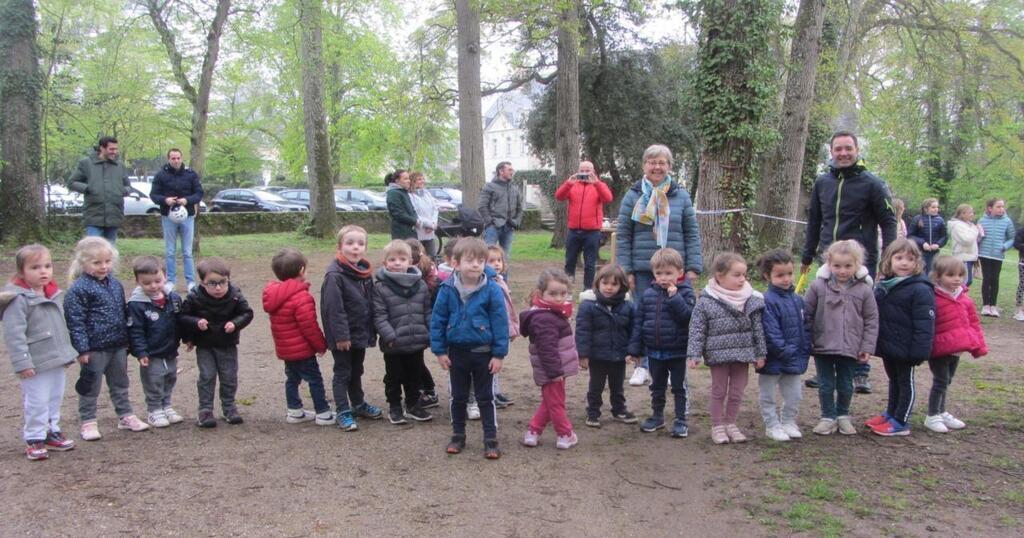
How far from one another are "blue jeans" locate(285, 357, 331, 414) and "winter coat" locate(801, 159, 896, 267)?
408cm

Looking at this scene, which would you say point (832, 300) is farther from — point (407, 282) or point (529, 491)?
point (407, 282)

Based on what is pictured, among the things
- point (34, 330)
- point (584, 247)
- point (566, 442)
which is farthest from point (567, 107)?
point (34, 330)

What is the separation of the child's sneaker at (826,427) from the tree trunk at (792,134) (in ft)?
33.4

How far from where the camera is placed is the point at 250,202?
28672 mm

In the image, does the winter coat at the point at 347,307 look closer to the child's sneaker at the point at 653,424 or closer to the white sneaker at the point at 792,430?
the child's sneaker at the point at 653,424

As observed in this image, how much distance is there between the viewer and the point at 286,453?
450 centimetres

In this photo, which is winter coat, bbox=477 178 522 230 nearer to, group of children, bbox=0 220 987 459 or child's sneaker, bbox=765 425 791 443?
group of children, bbox=0 220 987 459

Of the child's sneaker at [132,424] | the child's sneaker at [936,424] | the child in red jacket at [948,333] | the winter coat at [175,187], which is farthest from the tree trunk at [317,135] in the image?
Result: the child's sneaker at [936,424]

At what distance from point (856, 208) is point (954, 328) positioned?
1.17 metres

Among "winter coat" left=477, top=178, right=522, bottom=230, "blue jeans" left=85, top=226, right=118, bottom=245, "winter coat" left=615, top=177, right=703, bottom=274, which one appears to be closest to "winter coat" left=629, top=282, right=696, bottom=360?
"winter coat" left=615, top=177, right=703, bottom=274

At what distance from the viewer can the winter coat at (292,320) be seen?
4891 millimetres

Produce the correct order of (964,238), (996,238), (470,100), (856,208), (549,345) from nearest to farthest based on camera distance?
1. (549,345)
2. (856,208)
3. (964,238)
4. (996,238)
5. (470,100)

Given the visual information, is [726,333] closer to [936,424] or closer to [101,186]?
[936,424]

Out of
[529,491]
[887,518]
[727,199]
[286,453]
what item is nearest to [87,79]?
[727,199]
